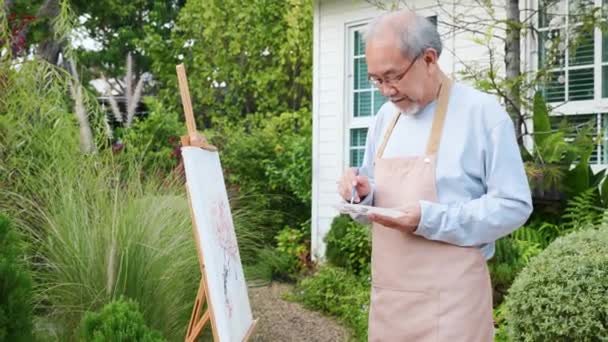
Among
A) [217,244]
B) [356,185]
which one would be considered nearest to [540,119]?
[217,244]

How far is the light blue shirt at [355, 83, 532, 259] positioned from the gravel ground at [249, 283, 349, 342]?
3357 mm

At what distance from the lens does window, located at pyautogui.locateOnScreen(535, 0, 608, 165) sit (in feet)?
18.3

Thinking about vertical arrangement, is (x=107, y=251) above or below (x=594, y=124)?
below

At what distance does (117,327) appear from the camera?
8.27 feet

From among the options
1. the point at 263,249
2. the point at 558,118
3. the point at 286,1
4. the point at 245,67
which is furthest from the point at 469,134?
the point at 245,67

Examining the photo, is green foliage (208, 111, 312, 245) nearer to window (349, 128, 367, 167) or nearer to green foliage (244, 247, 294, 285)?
green foliage (244, 247, 294, 285)

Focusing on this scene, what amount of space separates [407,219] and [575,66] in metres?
4.49

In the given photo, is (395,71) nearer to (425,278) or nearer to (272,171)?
(425,278)

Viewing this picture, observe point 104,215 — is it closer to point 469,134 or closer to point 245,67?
point 469,134

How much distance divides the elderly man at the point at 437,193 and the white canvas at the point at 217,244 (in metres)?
1.08

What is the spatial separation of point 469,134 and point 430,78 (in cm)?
19

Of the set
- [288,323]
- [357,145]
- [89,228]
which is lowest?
[288,323]

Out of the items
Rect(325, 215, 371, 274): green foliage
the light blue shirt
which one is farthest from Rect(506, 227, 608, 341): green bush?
Rect(325, 215, 371, 274): green foliage

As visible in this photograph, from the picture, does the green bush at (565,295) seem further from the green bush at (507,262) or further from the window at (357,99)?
the window at (357,99)
